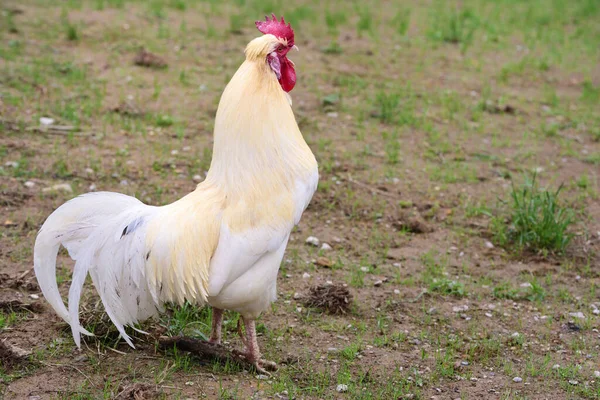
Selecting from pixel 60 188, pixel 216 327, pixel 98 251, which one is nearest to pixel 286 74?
pixel 98 251

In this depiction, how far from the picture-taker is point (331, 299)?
18.0ft

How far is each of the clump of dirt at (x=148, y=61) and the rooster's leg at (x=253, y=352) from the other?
551 centimetres

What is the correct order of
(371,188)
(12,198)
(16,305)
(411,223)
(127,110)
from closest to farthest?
(16,305) < (12,198) < (411,223) < (371,188) < (127,110)

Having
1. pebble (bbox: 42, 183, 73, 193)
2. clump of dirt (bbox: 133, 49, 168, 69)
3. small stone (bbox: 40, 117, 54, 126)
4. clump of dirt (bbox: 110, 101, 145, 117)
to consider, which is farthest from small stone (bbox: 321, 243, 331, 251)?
clump of dirt (bbox: 133, 49, 168, 69)

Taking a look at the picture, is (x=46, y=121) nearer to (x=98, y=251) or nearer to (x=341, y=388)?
(x=98, y=251)

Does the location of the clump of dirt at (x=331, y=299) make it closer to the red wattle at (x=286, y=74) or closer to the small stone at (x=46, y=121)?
the red wattle at (x=286, y=74)

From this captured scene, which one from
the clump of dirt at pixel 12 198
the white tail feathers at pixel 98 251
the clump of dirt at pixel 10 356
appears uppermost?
the white tail feathers at pixel 98 251

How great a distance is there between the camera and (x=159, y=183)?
7027mm

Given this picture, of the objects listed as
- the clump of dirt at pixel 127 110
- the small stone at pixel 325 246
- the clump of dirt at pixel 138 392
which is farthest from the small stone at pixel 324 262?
the clump of dirt at pixel 127 110

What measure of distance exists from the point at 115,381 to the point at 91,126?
Answer: 4132 mm

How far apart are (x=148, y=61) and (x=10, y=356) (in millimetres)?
5629

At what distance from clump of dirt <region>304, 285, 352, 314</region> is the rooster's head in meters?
1.57

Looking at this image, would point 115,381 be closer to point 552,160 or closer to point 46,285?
point 46,285

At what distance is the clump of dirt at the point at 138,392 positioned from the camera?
164 inches
